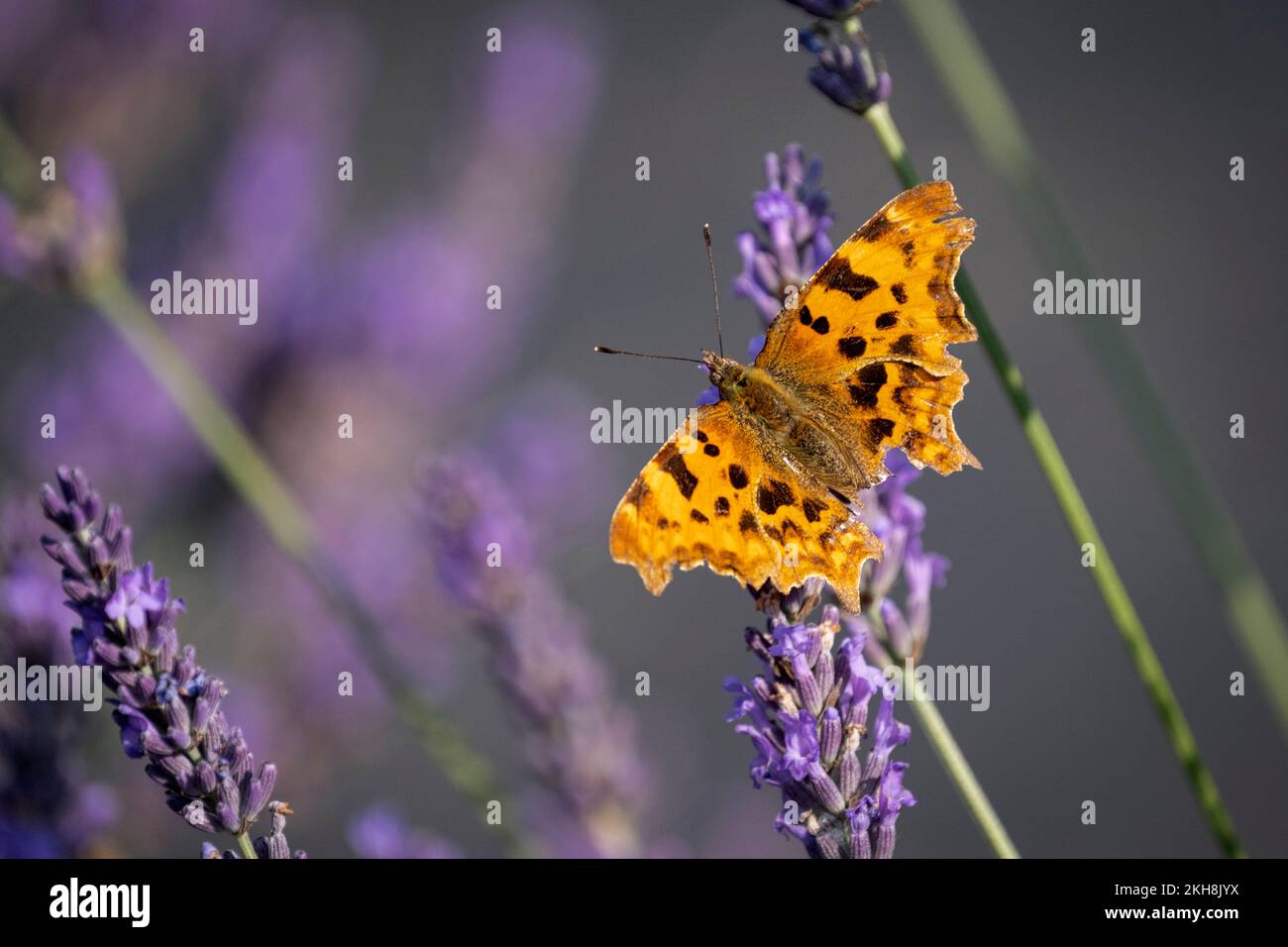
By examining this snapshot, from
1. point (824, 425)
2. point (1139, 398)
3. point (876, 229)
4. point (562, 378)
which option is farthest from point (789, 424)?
point (562, 378)

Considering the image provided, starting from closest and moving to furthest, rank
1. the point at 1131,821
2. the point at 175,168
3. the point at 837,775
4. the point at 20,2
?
the point at 837,775
the point at 20,2
the point at 175,168
the point at 1131,821

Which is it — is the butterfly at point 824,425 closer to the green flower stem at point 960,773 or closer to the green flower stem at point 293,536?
the green flower stem at point 960,773

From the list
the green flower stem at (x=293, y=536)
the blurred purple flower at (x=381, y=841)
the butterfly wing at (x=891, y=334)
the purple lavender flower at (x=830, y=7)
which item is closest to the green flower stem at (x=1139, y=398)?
the butterfly wing at (x=891, y=334)

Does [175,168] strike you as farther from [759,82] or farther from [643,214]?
[759,82]

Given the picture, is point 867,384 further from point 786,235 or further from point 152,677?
point 152,677
